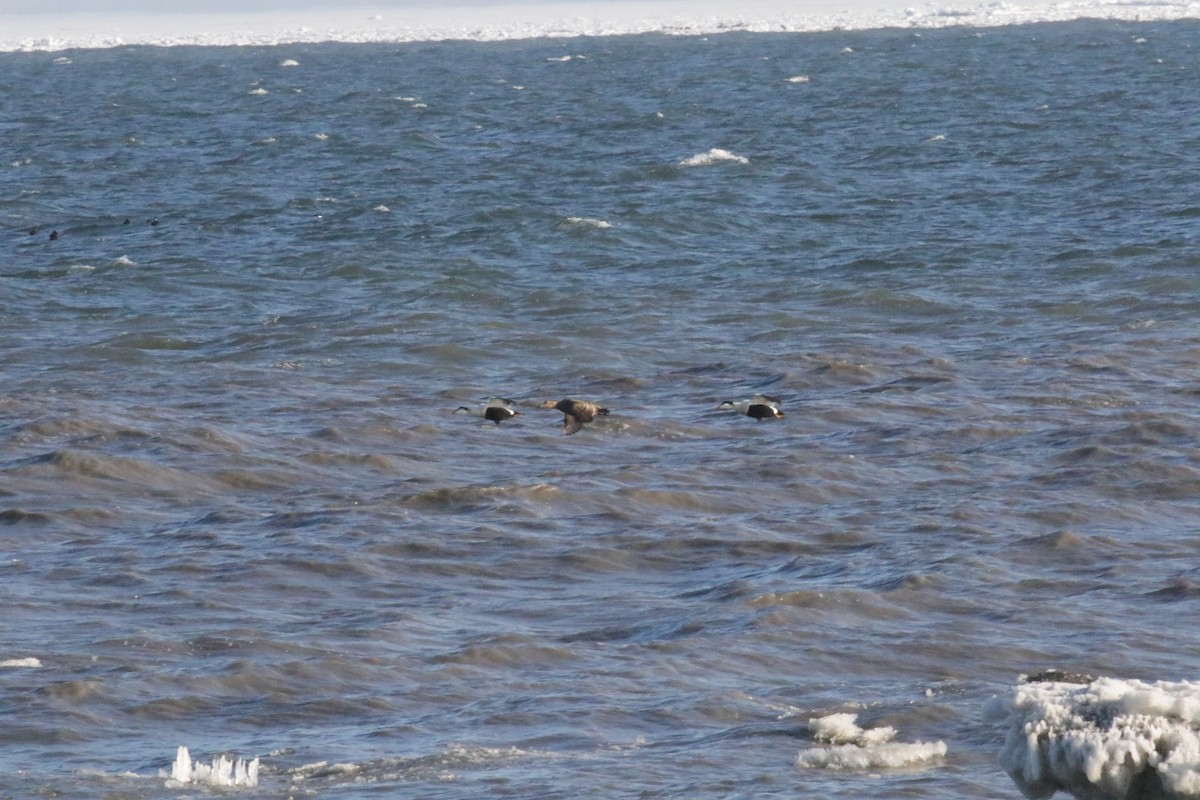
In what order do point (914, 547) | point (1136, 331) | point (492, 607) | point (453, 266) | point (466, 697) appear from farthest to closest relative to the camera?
A: point (453, 266) → point (1136, 331) → point (914, 547) → point (492, 607) → point (466, 697)

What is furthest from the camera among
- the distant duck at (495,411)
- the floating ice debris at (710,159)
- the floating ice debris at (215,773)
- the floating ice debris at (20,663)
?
the floating ice debris at (710,159)

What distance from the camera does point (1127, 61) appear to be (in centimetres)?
5144

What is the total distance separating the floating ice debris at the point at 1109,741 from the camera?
4930 millimetres

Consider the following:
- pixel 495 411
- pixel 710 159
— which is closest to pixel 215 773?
pixel 495 411

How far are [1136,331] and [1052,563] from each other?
23.3 feet

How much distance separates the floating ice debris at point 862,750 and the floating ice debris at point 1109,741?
9.71ft

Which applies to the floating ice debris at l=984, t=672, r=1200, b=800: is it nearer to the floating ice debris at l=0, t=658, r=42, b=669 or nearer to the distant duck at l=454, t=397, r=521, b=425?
the floating ice debris at l=0, t=658, r=42, b=669

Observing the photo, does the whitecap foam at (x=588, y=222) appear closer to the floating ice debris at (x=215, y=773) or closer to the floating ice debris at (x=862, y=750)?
the floating ice debris at (x=862, y=750)


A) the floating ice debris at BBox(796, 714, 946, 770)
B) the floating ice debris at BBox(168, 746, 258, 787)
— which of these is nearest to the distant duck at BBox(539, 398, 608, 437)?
the floating ice debris at BBox(796, 714, 946, 770)

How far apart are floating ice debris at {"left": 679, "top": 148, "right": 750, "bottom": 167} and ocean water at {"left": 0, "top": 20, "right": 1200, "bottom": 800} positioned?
20cm

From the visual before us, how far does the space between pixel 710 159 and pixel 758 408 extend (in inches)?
683

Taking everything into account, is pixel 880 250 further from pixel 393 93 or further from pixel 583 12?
pixel 583 12

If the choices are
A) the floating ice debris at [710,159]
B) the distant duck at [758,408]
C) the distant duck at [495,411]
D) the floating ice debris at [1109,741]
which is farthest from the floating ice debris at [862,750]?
the floating ice debris at [710,159]

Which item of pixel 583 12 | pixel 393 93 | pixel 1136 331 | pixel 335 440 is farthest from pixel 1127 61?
pixel 583 12
